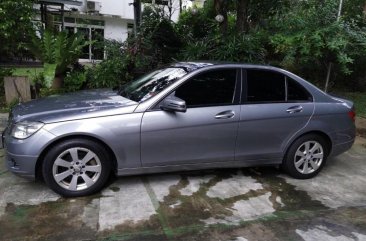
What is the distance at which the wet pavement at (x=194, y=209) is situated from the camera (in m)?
3.58

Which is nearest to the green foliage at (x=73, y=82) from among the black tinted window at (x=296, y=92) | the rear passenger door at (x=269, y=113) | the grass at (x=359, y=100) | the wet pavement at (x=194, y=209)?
the wet pavement at (x=194, y=209)

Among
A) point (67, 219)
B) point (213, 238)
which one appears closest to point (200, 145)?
point (213, 238)

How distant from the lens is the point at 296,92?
4.98 metres

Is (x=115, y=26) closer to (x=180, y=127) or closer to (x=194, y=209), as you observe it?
(x=180, y=127)

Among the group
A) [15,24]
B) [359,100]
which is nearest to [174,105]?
[15,24]

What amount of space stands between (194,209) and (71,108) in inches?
68.8

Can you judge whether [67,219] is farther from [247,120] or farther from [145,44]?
[145,44]

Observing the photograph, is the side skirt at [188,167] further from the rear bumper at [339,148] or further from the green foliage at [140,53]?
the green foliage at [140,53]

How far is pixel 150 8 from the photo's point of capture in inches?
420

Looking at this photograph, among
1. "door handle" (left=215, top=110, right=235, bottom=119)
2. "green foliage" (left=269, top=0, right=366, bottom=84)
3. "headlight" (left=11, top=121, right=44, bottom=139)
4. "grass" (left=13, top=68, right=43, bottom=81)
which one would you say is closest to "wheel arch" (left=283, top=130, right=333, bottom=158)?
"door handle" (left=215, top=110, right=235, bottom=119)

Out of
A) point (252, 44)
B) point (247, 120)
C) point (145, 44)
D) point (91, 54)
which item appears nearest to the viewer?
point (247, 120)

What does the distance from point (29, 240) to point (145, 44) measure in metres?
6.82

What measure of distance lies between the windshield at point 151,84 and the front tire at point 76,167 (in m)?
0.82

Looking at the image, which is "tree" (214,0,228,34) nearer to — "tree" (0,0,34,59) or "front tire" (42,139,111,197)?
"tree" (0,0,34,59)
